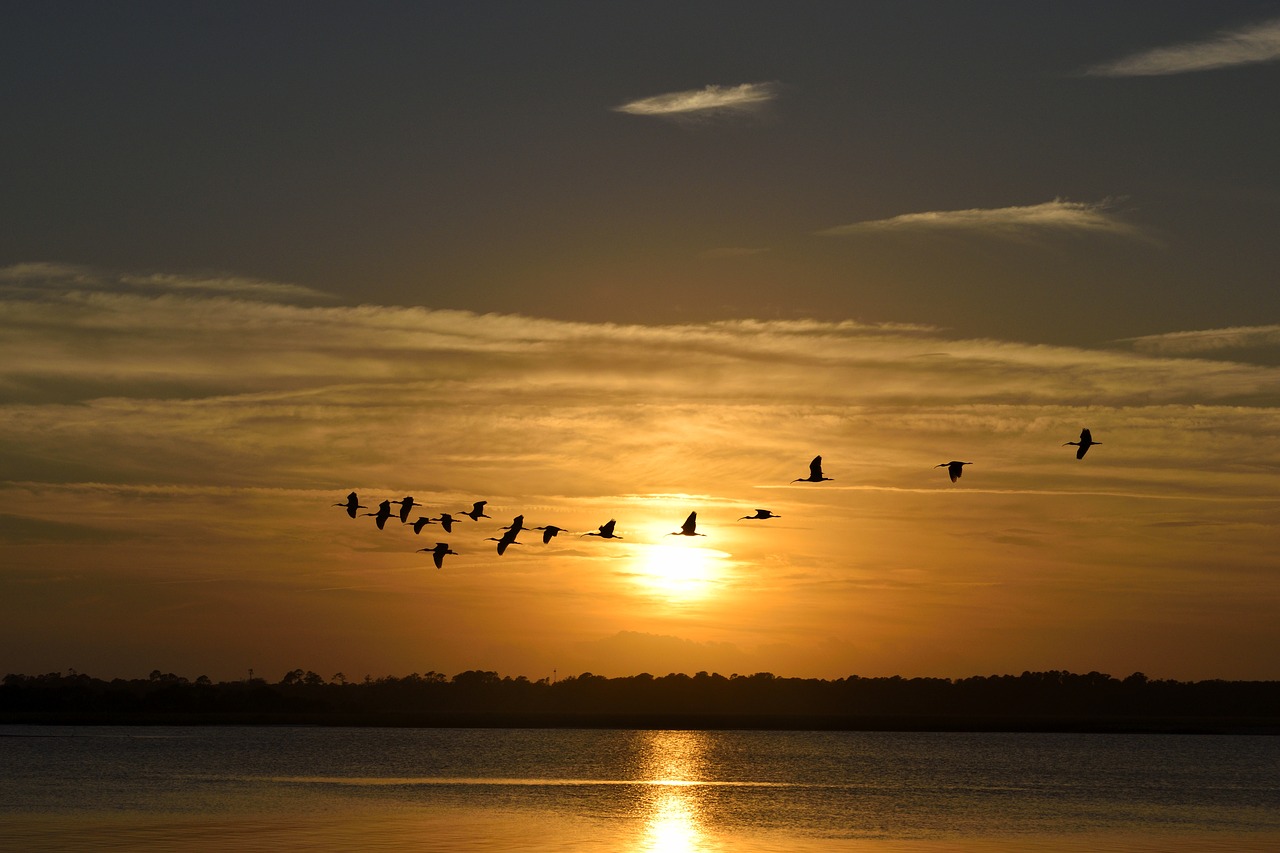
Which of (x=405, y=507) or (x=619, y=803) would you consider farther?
(x=619, y=803)

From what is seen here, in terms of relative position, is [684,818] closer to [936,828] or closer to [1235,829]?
[936,828]

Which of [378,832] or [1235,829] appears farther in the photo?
[1235,829]

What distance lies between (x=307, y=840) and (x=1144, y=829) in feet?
138

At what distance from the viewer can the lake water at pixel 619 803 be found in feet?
209

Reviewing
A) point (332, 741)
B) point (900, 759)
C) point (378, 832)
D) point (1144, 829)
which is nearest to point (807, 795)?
point (1144, 829)

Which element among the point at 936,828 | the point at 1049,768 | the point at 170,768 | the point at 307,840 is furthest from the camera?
the point at 1049,768

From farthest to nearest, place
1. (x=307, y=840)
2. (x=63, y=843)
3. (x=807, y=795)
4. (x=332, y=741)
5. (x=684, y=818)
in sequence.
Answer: (x=332, y=741)
(x=807, y=795)
(x=684, y=818)
(x=307, y=840)
(x=63, y=843)

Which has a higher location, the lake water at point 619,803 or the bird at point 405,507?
the bird at point 405,507

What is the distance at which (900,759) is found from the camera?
15800 cm

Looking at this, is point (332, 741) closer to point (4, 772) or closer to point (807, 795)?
point (4, 772)

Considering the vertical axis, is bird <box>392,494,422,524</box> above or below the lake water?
above

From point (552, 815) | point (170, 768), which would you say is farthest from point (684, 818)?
point (170, 768)

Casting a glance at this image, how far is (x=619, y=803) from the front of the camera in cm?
8812

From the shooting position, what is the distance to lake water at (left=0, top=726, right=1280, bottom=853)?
63562 mm
